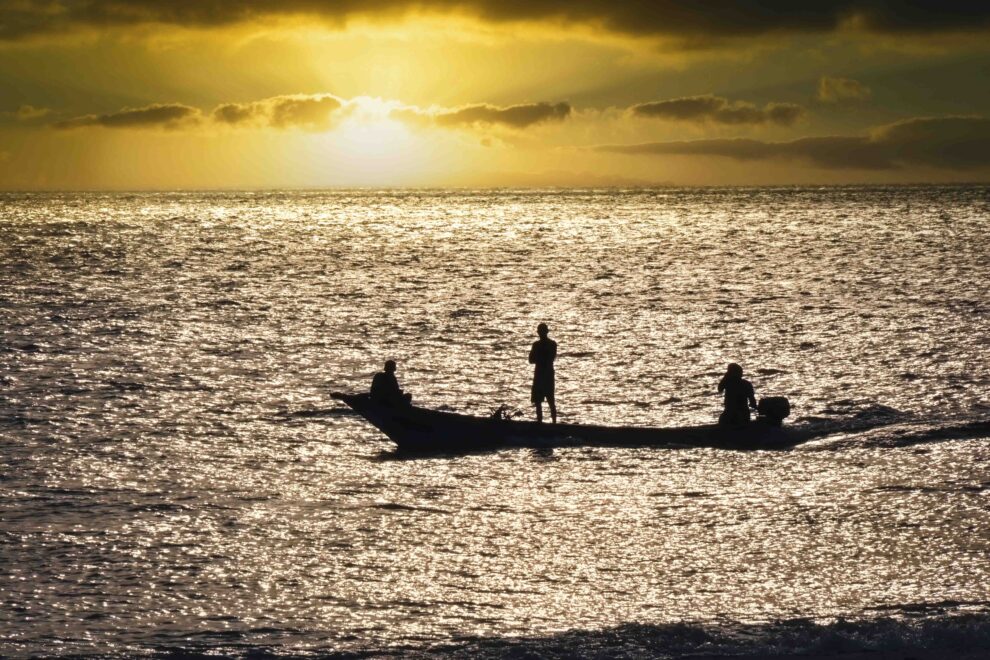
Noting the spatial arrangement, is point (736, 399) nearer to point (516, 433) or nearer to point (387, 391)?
point (516, 433)

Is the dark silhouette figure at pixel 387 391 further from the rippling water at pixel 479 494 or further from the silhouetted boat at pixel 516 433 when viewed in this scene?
the rippling water at pixel 479 494

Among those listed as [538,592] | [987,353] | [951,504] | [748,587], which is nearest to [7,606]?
[538,592]

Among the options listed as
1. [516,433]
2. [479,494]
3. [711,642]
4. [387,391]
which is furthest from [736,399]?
[711,642]

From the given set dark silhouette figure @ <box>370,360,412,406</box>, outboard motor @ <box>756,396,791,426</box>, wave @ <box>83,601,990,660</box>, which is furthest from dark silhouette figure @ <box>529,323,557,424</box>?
wave @ <box>83,601,990,660</box>

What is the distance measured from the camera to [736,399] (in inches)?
949

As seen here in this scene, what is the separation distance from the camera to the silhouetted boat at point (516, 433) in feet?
77.5

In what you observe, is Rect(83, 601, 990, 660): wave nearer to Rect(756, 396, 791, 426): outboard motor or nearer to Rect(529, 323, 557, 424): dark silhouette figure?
Rect(756, 396, 791, 426): outboard motor

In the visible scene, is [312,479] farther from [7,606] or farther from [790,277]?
[790,277]

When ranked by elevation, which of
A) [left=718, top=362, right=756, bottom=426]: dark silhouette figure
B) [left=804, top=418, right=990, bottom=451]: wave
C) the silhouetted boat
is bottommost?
[left=804, top=418, right=990, bottom=451]: wave

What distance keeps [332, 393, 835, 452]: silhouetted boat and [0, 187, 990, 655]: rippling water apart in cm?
57

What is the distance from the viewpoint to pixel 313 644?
42.4 ft

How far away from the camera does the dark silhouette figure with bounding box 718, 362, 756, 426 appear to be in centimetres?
2408

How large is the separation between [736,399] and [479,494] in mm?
6838

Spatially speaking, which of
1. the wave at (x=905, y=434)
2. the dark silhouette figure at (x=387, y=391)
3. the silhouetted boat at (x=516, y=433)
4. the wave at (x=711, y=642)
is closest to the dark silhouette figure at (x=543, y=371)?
the silhouetted boat at (x=516, y=433)
